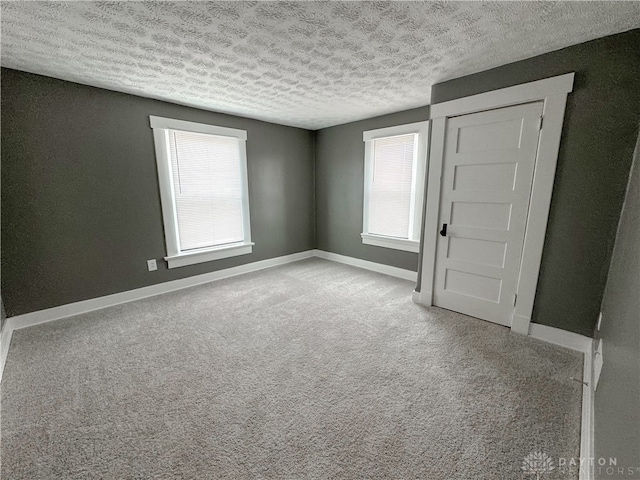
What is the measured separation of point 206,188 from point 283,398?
2.88 meters

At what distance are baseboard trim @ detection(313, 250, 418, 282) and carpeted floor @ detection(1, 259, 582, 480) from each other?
1.06 metres

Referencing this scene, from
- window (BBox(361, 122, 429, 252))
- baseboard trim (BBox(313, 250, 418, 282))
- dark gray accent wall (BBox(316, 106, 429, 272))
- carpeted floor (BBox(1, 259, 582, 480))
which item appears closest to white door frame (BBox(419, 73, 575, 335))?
carpeted floor (BBox(1, 259, 582, 480))

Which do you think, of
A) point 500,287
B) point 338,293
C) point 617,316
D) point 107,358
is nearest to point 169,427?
point 107,358

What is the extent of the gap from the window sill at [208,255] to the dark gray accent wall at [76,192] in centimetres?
10

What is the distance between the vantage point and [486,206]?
7.84ft

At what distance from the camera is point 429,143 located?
105 inches

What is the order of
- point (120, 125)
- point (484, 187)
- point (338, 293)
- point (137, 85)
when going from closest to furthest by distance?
1. point (484, 187)
2. point (137, 85)
3. point (120, 125)
4. point (338, 293)

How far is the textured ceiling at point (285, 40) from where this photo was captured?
4.83ft

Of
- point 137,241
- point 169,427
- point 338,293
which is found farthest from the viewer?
point 338,293

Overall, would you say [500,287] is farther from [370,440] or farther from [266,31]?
[266,31]

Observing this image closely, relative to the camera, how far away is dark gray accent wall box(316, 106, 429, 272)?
12.9ft

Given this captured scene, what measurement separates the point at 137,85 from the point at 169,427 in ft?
9.73

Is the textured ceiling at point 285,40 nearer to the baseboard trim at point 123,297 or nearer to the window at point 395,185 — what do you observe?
the window at point 395,185
